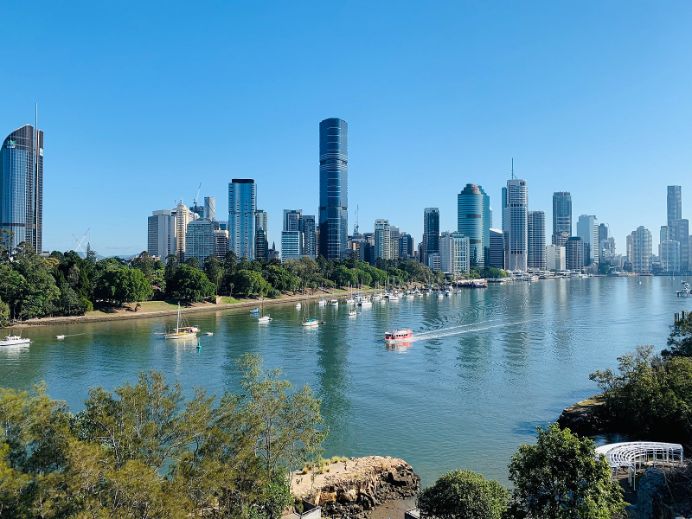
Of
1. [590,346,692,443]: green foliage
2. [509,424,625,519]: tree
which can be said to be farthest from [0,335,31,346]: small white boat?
[509,424,625,519]: tree

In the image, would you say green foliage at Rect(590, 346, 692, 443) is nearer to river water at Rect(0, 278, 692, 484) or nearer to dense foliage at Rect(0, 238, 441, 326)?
river water at Rect(0, 278, 692, 484)

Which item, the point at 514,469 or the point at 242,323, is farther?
the point at 242,323

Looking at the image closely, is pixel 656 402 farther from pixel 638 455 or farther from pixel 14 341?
pixel 14 341

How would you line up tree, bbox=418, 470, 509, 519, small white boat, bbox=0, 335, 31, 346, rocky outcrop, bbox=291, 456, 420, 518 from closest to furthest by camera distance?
tree, bbox=418, 470, 509, 519 < rocky outcrop, bbox=291, 456, 420, 518 < small white boat, bbox=0, 335, 31, 346

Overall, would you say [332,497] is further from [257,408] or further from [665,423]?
[665,423]

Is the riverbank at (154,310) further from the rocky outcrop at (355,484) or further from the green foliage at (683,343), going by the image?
the green foliage at (683,343)

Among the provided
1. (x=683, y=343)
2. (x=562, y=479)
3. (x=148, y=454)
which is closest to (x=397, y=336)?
(x=683, y=343)

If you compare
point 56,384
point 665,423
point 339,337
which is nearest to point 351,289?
point 339,337
